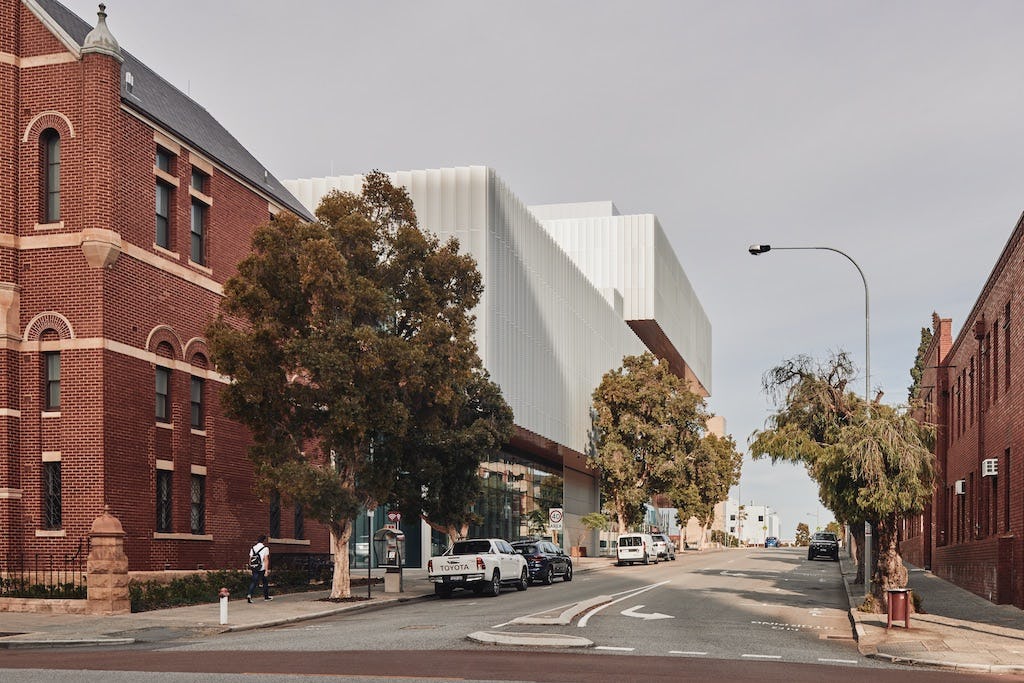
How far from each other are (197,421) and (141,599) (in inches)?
311

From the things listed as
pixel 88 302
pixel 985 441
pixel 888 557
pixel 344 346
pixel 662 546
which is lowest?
pixel 662 546

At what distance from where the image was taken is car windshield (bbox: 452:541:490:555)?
107 ft

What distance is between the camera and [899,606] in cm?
2164

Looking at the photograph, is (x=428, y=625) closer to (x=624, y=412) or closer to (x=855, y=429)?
(x=855, y=429)

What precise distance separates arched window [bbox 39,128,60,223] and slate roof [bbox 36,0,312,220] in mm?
2174

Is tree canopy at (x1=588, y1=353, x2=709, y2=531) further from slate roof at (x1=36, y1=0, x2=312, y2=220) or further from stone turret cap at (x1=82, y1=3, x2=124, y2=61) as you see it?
stone turret cap at (x1=82, y1=3, x2=124, y2=61)

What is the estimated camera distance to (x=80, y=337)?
2814 centimetres

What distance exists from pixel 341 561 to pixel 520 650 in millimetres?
13256

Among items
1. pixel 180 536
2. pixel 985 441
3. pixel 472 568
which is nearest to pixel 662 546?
pixel 985 441

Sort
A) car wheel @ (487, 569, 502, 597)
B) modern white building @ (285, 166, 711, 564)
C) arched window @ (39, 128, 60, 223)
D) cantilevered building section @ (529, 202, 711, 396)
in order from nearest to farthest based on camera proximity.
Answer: arched window @ (39, 128, 60, 223) < car wheel @ (487, 569, 502, 597) < modern white building @ (285, 166, 711, 564) < cantilevered building section @ (529, 202, 711, 396)

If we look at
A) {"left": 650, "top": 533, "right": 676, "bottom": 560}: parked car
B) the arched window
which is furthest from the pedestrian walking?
{"left": 650, "top": 533, "right": 676, "bottom": 560}: parked car

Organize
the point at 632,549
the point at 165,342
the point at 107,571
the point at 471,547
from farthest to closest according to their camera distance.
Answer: the point at 632,549, the point at 471,547, the point at 165,342, the point at 107,571

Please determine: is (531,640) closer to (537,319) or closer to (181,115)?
(181,115)

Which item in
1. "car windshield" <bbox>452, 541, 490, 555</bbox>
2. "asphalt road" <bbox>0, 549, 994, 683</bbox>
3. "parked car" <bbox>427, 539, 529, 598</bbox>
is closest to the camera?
"asphalt road" <bbox>0, 549, 994, 683</bbox>
